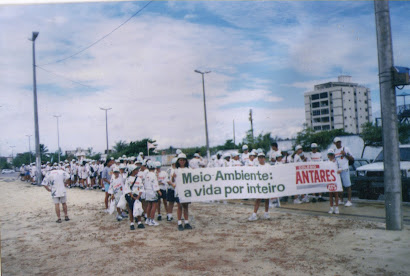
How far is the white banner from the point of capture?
8.35m

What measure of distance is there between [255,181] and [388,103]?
11.7 feet

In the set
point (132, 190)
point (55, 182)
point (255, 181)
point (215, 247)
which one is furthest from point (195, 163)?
point (215, 247)

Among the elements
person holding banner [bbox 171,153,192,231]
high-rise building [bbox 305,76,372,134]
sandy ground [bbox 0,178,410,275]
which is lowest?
sandy ground [bbox 0,178,410,275]

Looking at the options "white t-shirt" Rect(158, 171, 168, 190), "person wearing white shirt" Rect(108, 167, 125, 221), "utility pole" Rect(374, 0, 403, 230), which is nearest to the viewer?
"utility pole" Rect(374, 0, 403, 230)

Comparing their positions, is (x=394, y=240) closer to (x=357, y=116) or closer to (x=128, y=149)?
(x=128, y=149)

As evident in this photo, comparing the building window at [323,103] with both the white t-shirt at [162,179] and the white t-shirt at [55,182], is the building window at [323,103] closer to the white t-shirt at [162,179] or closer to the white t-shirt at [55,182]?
the white t-shirt at [162,179]

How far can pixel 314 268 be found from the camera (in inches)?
206

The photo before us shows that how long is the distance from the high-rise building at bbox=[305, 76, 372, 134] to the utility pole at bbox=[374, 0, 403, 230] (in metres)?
71.5

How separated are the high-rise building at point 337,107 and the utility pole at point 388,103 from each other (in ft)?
235

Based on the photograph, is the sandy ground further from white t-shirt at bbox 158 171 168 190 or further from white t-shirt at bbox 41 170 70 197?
white t-shirt at bbox 158 171 168 190

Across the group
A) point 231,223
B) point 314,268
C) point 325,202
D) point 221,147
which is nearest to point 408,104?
point 325,202

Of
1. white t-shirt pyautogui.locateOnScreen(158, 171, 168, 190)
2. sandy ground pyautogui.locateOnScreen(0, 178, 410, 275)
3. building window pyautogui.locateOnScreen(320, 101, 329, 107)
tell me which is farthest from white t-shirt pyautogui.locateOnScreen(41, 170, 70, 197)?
building window pyautogui.locateOnScreen(320, 101, 329, 107)

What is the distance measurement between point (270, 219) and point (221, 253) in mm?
2921

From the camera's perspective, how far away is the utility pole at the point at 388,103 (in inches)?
282
